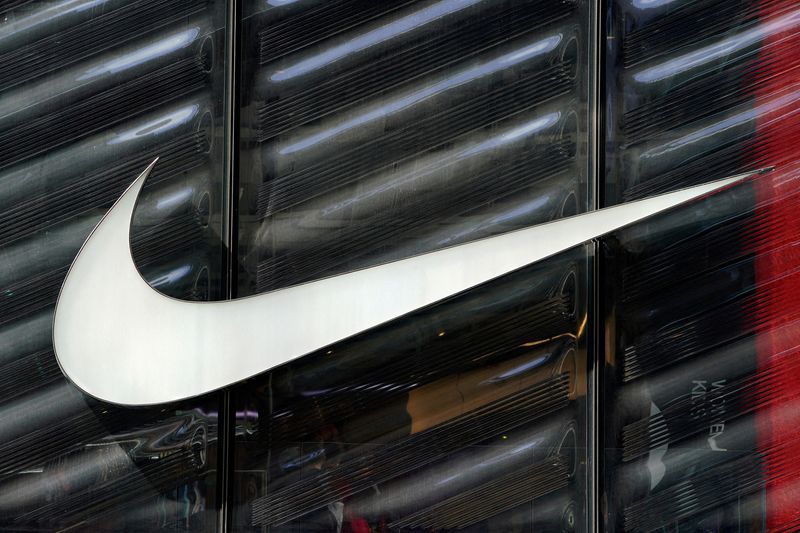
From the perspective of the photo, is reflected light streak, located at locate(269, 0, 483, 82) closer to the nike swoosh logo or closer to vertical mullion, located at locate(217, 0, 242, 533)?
vertical mullion, located at locate(217, 0, 242, 533)

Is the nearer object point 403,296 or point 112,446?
point 403,296

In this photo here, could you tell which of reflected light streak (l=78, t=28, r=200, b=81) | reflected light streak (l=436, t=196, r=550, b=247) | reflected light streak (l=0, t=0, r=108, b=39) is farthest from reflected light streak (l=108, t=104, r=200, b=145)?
reflected light streak (l=436, t=196, r=550, b=247)

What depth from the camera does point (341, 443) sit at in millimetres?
4289

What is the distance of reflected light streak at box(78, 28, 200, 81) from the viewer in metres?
4.47

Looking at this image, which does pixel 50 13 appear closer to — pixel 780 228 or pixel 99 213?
pixel 99 213

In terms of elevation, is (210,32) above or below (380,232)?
above

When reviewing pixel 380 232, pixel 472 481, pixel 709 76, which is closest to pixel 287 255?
pixel 380 232

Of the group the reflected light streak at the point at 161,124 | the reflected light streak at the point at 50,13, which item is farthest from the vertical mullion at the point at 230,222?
the reflected light streak at the point at 50,13

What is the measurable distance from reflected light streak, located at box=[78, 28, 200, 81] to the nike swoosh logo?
3.02ft

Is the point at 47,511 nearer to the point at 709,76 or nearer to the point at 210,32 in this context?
the point at 210,32

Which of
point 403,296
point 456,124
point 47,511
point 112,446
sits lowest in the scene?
point 47,511

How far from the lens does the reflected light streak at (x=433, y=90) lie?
4359 mm

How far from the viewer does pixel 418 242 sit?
4344 mm

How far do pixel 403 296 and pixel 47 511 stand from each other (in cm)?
221
